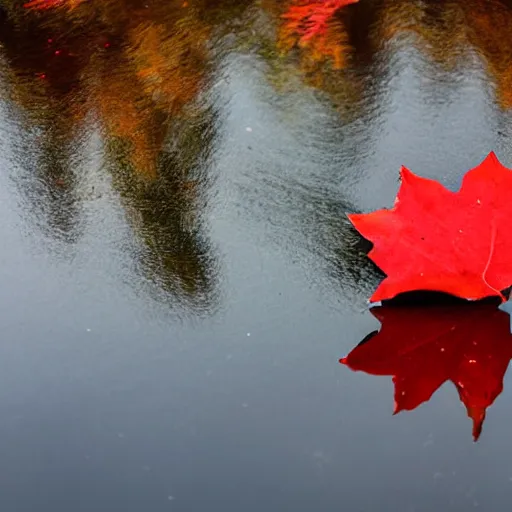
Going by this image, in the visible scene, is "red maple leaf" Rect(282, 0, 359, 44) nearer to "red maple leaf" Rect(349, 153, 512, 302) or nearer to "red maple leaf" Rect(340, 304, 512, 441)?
"red maple leaf" Rect(349, 153, 512, 302)

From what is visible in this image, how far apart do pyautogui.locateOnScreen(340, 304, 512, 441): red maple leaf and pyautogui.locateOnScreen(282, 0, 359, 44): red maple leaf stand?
2022 millimetres

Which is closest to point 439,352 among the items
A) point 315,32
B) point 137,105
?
point 137,105

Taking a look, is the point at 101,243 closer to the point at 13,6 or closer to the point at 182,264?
the point at 182,264

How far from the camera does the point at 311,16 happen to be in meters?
4.45

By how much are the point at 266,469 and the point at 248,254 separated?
36.6 inches

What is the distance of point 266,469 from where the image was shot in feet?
7.88

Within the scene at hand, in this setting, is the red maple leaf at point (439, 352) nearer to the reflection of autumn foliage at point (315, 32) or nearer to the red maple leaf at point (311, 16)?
the reflection of autumn foliage at point (315, 32)

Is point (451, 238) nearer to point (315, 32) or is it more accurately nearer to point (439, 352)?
point (439, 352)

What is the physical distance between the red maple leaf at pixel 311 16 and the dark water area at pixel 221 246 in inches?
2.8

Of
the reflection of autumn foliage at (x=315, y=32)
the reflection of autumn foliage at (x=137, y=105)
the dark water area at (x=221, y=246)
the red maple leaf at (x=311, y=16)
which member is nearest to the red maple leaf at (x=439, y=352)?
the dark water area at (x=221, y=246)

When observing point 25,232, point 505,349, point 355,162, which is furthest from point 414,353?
point 25,232

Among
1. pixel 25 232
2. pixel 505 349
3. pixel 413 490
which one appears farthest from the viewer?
pixel 25 232

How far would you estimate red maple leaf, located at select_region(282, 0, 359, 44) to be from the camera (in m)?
4.35

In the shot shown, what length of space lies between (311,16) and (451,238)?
2107mm
